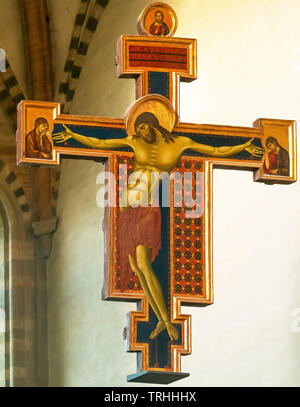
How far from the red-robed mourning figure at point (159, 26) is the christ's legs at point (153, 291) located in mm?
1310

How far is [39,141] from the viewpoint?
299 inches

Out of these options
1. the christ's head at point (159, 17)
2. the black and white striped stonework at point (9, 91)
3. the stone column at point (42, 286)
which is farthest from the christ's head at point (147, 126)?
the black and white striped stonework at point (9, 91)

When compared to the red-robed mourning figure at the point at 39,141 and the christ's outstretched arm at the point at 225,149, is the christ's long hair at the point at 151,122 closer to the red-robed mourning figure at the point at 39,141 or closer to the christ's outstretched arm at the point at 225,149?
the christ's outstretched arm at the point at 225,149

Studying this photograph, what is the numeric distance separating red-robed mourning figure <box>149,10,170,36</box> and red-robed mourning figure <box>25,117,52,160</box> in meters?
0.85

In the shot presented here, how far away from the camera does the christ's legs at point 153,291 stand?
7.34 metres

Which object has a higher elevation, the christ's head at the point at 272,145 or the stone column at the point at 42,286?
the christ's head at the point at 272,145

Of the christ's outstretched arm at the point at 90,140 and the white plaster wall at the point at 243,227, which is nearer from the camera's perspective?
the christ's outstretched arm at the point at 90,140

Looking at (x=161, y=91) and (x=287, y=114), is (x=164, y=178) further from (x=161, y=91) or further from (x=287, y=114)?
(x=287, y=114)

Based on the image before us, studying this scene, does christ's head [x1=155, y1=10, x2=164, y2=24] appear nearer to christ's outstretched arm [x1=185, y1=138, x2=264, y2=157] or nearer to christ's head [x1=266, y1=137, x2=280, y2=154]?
christ's outstretched arm [x1=185, y1=138, x2=264, y2=157]

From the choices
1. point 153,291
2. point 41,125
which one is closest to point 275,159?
point 153,291

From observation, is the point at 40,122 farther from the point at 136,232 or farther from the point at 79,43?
the point at 79,43

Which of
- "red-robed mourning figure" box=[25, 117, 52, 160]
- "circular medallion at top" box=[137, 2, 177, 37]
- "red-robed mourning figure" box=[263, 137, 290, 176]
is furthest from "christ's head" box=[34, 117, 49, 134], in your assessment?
"red-robed mourning figure" box=[263, 137, 290, 176]
